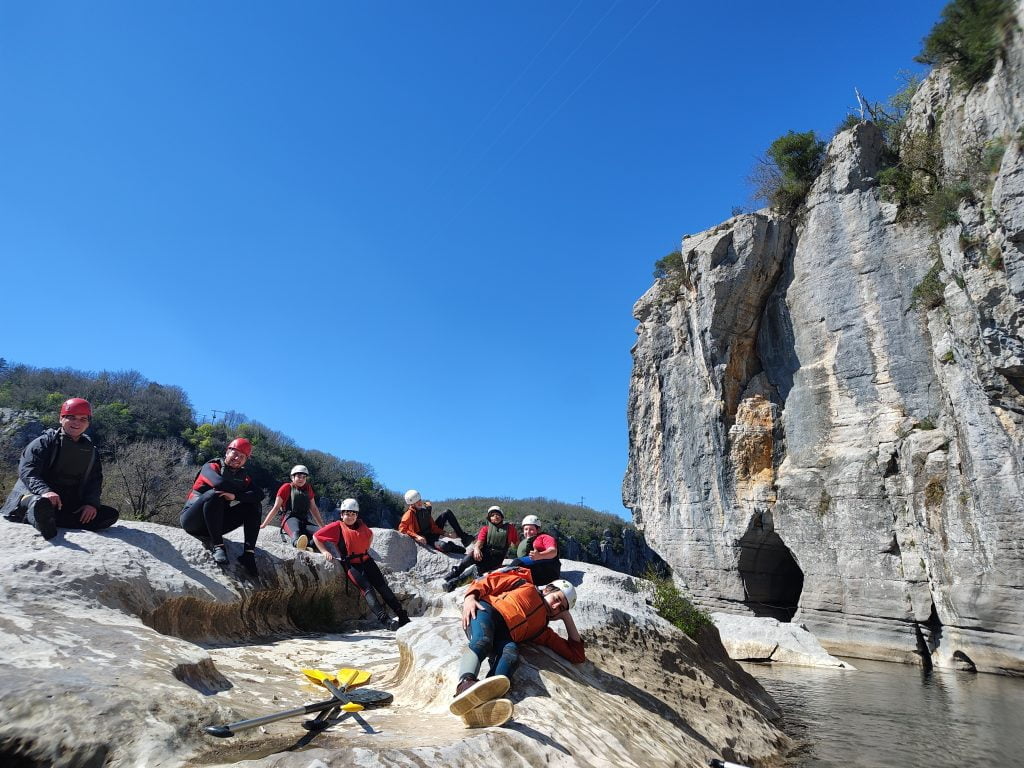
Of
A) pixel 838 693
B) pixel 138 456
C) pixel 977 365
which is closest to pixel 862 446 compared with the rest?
pixel 977 365

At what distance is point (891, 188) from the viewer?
1773cm

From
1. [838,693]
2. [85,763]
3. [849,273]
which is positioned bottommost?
[838,693]

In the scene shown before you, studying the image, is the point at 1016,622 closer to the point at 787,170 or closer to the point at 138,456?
the point at 787,170

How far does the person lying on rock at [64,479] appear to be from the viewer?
191 inches

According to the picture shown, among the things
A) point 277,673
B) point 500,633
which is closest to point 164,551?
point 277,673

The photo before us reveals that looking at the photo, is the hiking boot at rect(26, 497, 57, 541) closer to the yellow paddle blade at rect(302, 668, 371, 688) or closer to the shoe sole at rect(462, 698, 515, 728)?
the yellow paddle blade at rect(302, 668, 371, 688)

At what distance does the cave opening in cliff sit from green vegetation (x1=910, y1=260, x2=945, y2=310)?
833cm

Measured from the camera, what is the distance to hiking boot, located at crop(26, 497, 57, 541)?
464cm

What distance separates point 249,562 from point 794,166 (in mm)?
21301

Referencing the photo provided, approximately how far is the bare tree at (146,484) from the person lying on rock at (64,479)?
13293 millimetres

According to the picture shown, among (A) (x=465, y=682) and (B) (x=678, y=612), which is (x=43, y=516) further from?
(B) (x=678, y=612)

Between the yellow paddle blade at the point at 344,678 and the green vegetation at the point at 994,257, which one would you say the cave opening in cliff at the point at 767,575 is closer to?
the green vegetation at the point at 994,257

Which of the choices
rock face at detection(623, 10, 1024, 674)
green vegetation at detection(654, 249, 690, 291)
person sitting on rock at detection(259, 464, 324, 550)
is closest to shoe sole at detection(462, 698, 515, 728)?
person sitting on rock at detection(259, 464, 324, 550)

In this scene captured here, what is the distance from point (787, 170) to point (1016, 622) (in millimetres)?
14950
